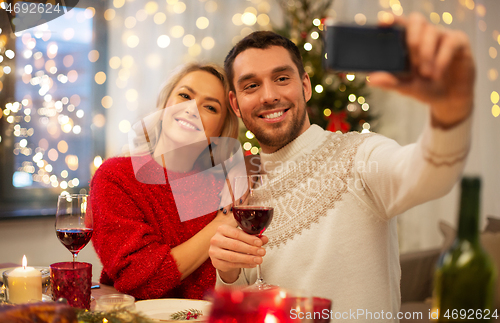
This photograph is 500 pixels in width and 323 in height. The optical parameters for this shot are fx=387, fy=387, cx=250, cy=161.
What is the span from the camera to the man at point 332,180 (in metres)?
0.50

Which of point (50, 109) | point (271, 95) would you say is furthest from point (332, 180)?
point (50, 109)

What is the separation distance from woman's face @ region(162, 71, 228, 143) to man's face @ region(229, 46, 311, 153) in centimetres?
15

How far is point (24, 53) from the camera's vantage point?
2789 mm

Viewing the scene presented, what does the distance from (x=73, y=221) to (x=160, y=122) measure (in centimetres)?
86

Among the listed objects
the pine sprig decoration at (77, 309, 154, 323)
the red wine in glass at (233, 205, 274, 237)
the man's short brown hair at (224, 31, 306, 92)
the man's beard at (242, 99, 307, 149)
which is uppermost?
the man's short brown hair at (224, 31, 306, 92)

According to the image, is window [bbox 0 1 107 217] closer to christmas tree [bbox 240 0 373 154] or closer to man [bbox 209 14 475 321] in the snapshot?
christmas tree [bbox 240 0 373 154]

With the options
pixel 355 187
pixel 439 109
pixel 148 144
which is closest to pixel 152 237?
pixel 148 144

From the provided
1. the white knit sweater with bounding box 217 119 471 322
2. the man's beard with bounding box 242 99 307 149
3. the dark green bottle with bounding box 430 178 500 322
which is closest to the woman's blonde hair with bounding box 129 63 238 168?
the man's beard with bounding box 242 99 307 149

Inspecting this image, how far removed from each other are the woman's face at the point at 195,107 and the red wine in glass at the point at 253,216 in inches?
30.2

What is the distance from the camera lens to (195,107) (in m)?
1.61

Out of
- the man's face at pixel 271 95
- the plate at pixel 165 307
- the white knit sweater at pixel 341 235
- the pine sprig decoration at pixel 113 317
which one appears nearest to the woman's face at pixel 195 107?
the man's face at pixel 271 95

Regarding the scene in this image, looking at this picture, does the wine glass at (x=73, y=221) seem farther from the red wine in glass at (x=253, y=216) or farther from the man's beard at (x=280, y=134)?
the man's beard at (x=280, y=134)

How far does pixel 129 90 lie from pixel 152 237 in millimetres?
2117

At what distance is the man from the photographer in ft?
1.63
